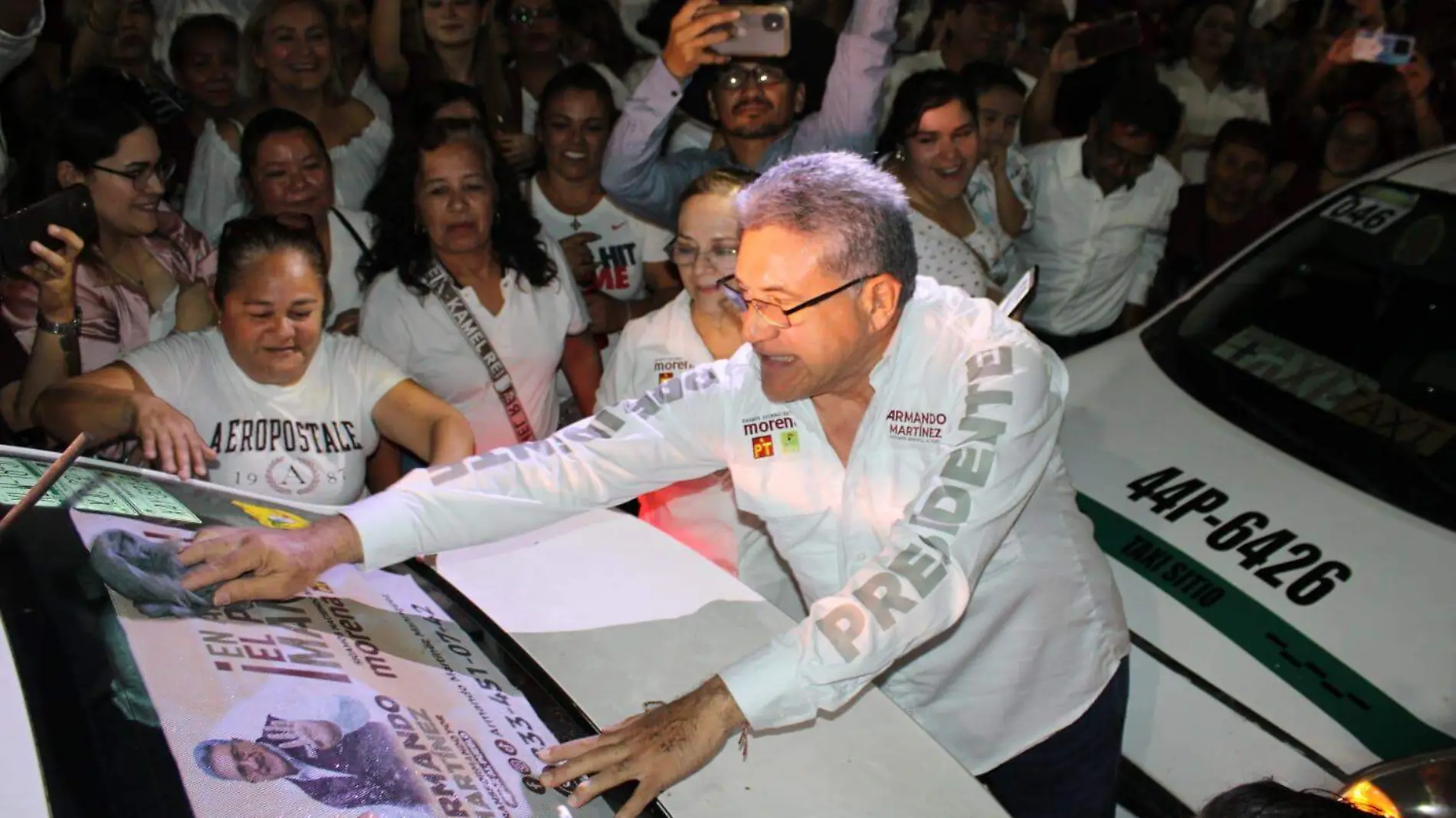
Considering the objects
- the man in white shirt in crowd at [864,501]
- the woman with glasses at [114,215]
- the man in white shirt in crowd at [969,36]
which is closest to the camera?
the man in white shirt in crowd at [864,501]

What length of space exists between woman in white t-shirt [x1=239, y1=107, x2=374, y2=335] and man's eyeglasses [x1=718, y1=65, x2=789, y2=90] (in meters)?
1.27

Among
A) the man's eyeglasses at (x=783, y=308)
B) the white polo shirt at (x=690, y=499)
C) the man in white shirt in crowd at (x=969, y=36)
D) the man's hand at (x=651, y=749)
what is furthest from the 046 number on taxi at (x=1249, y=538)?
the man in white shirt in crowd at (x=969, y=36)

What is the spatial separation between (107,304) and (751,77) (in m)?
2.12

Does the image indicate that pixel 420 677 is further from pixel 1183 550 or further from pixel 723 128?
pixel 723 128

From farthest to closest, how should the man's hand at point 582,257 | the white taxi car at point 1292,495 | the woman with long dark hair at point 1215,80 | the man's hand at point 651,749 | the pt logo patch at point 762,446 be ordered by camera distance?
1. the woman with long dark hair at point 1215,80
2. the man's hand at point 582,257
3. the white taxi car at point 1292,495
4. the pt logo patch at point 762,446
5. the man's hand at point 651,749

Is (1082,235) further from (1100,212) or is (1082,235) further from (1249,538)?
(1249,538)

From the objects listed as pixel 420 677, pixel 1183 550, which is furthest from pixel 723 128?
pixel 420 677

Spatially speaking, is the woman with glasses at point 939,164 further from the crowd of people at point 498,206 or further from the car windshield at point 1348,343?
the car windshield at point 1348,343

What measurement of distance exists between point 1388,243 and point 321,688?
318 cm

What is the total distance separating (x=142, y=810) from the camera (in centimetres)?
143

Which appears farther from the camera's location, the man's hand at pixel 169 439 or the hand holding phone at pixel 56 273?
the hand holding phone at pixel 56 273

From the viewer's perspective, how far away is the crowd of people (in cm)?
309

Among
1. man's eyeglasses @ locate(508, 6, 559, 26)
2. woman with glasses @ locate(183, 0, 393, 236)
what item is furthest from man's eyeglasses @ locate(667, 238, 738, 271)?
man's eyeglasses @ locate(508, 6, 559, 26)

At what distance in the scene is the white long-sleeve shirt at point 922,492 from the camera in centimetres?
218
